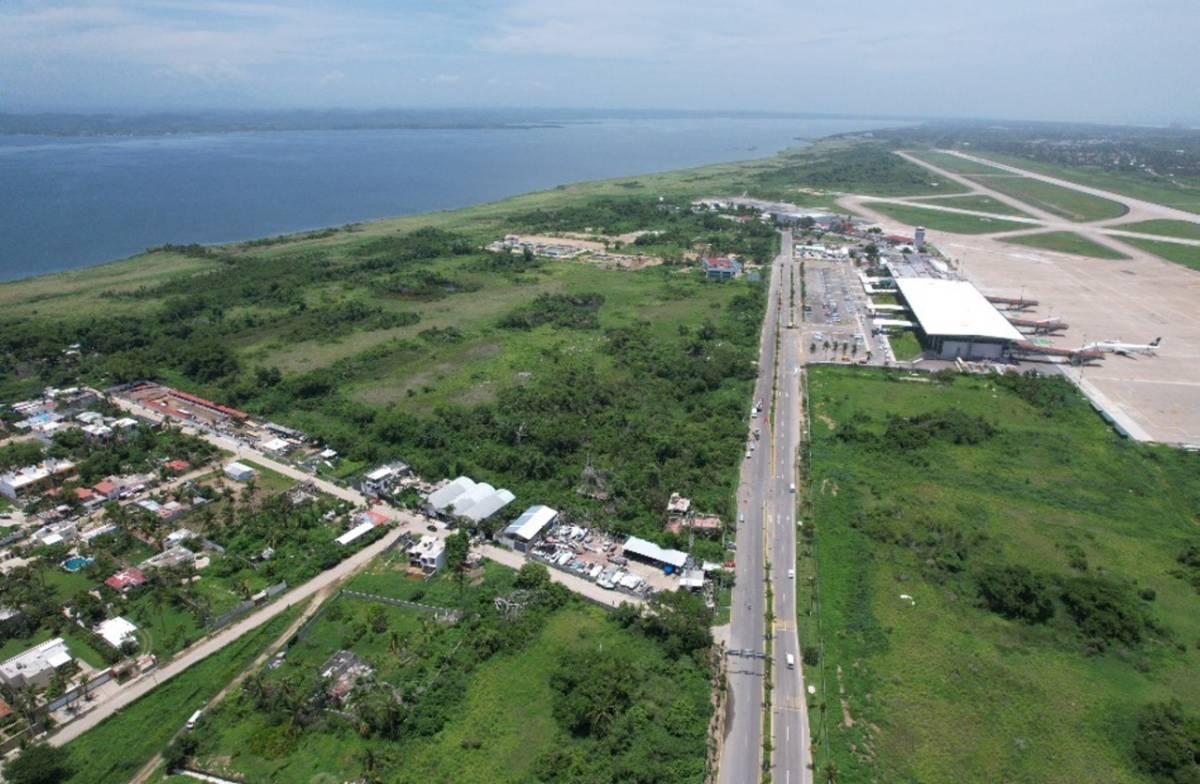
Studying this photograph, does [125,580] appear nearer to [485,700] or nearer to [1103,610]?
[485,700]

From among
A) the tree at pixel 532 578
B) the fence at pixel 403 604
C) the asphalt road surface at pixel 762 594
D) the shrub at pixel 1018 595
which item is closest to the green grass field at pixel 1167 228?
the asphalt road surface at pixel 762 594

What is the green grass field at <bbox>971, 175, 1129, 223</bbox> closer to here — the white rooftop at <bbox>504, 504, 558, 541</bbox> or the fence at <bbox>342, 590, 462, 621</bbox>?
the white rooftop at <bbox>504, 504, 558, 541</bbox>

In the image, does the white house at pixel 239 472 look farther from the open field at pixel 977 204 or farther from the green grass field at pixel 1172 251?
the open field at pixel 977 204

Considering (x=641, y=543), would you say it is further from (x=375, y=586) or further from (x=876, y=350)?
(x=876, y=350)

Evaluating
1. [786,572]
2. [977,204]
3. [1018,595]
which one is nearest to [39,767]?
[786,572]

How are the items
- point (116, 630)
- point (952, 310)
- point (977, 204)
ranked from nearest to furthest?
point (116, 630), point (952, 310), point (977, 204)

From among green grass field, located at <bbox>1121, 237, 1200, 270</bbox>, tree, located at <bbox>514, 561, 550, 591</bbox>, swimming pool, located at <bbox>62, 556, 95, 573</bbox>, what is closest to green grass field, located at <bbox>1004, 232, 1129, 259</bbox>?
green grass field, located at <bbox>1121, 237, 1200, 270</bbox>
